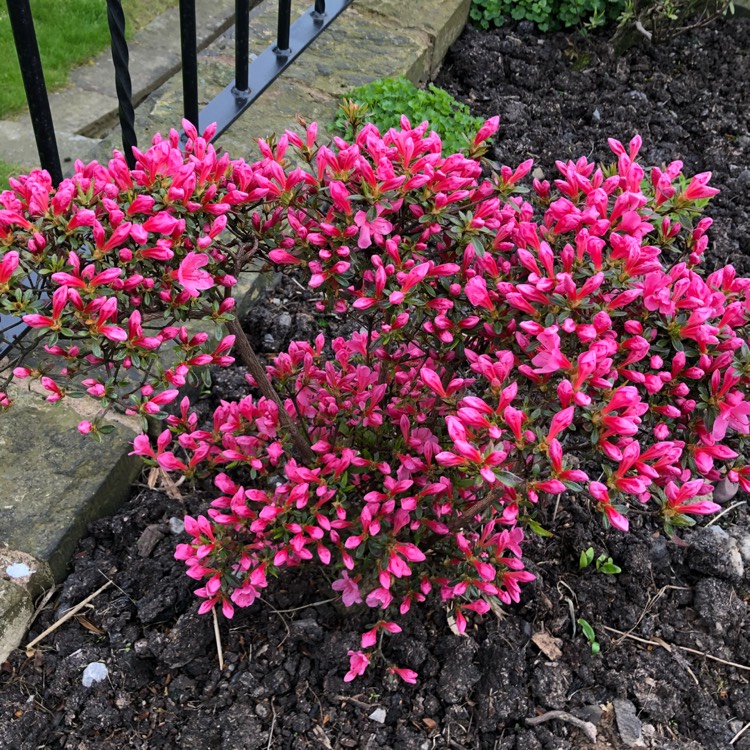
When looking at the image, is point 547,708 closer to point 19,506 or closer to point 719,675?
point 719,675

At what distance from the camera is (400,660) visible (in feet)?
6.66

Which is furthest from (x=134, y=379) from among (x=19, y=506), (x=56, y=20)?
(x=56, y=20)

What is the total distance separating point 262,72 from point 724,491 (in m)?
2.25

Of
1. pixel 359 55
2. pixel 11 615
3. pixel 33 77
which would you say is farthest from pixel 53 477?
pixel 359 55

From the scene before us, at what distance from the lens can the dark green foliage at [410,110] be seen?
3.32 metres

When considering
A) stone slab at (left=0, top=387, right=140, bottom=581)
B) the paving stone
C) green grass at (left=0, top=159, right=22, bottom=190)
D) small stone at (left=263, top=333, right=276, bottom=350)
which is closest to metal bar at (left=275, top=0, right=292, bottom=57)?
small stone at (left=263, top=333, right=276, bottom=350)

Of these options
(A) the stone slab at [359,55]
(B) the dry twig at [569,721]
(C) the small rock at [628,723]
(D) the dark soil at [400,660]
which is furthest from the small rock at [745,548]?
(A) the stone slab at [359,55]

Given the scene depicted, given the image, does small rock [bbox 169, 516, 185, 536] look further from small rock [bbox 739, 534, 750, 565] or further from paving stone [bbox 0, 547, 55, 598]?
small rock [bbox 739, 534, 750, 565]

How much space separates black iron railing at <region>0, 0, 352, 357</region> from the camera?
1974 millimetres

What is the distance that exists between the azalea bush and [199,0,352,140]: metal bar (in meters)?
1.35

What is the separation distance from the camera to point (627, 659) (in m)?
2.10

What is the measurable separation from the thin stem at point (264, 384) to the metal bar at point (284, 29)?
1.68 meters

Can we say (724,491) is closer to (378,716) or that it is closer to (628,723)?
(628,723)

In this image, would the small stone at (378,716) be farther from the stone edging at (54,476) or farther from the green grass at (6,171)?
the green grass at (6,171)
